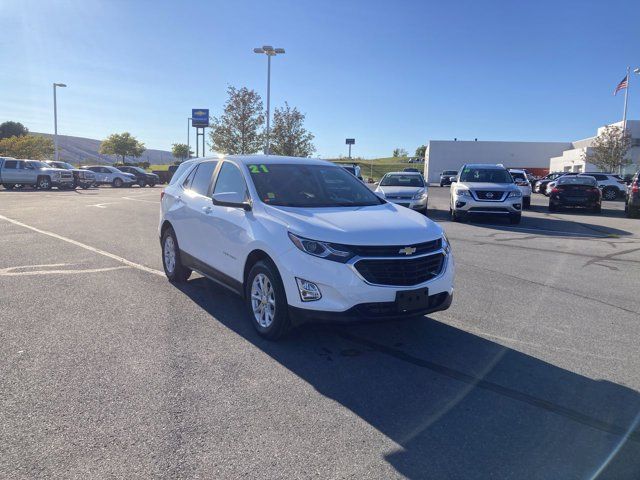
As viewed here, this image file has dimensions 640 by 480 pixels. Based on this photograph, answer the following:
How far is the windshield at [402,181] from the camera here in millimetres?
17000

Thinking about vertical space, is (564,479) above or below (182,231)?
below

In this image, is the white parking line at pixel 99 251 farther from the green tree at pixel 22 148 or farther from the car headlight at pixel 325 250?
the green tree at pixel 22 148

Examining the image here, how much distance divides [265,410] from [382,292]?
133 cm

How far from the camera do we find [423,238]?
14.8ft

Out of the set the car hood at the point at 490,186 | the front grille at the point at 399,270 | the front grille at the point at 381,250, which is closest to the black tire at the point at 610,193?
the car hood at the point at 490,186

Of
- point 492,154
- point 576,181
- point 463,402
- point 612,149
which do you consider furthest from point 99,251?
point 492,154

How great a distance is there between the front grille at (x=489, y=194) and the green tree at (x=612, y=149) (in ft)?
119

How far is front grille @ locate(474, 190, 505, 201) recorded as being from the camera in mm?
14812

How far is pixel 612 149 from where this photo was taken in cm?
4466

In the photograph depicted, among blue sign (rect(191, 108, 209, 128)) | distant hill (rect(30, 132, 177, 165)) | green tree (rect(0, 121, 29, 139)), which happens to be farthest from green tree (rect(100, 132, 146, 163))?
blue sign (rect(191, 108, 209, 128))

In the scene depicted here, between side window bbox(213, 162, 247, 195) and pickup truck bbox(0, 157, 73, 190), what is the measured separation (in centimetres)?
2973

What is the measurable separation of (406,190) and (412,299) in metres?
11.9

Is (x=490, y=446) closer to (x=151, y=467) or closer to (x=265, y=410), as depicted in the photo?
(x=265, y=410)

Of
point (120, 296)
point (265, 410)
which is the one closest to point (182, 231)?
point (120, 296)
